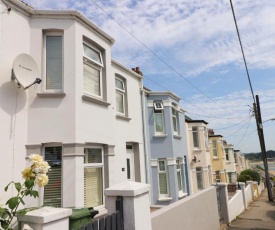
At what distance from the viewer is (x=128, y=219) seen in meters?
3.74

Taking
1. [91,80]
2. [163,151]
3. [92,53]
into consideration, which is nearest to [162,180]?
[163,151]

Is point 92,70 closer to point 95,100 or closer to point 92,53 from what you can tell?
point 92,53

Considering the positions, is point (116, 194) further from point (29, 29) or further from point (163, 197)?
point (163, 197)

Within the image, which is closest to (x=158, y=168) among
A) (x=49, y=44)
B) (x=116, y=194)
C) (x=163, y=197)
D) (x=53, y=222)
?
(x=163, y=197)

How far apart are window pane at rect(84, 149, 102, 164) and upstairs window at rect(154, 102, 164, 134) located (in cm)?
621

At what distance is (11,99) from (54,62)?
174 centimetres

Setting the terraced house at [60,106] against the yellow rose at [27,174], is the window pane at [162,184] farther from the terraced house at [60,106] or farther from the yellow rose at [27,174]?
the yellow rose at [27,174]

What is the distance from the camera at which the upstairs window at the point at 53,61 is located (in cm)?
730

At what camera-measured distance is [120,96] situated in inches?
440

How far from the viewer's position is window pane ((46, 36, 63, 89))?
7316 mm

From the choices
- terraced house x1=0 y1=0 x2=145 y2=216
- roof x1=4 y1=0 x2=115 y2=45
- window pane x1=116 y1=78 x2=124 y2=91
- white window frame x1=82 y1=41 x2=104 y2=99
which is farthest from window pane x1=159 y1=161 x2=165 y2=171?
roof x1=4 y1=0 x2=115 y2=45

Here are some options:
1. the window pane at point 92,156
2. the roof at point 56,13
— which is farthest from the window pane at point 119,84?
the window pane at point 92,156

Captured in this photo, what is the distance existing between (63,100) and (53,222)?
16.0 ft

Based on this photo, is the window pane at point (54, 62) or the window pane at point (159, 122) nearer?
the window pane at point (54, 62)
